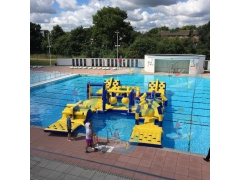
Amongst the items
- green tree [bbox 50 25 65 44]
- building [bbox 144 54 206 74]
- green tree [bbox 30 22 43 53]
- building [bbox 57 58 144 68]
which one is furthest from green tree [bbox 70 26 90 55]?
building [bbox 144 54 206 74]

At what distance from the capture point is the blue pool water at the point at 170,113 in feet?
27.8

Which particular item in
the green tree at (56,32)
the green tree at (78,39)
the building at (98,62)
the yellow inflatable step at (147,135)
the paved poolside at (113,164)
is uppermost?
the green tree at (56,32)

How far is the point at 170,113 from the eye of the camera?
11.4 metres

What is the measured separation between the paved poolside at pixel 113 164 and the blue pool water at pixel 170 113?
1558 millimetres

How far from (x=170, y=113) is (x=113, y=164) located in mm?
6530

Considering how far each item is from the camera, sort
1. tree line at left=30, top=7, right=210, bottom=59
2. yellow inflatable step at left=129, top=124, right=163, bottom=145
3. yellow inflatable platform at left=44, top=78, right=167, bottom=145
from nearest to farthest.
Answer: yellow inflatable step at left=129, top=124, right=163, bottom=145 < yellow inflatable platform at left=44, top=78, right=167, bottom=145 < tree line at left=30, top=7, right=210, bottom=59

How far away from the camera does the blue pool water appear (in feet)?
27.8

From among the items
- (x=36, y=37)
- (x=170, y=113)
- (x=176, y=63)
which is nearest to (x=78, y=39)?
(x=36, y=37)

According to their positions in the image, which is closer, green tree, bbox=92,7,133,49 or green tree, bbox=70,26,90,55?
green tree, bbox=92,7,133,49

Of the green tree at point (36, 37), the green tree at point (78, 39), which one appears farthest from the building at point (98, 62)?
the green tree at point (36, 37)

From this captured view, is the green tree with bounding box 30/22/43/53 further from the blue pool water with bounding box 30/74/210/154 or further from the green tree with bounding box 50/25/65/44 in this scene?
the blue pool water with bounding box 30/74/210/154

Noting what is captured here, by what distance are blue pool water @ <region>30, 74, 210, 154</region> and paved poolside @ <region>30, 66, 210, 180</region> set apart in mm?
1558

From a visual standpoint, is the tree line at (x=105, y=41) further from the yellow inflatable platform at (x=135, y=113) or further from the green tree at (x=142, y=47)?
the yellow inflatable platform at (x=135, y=113)
